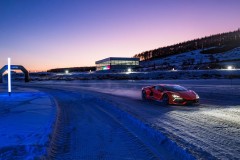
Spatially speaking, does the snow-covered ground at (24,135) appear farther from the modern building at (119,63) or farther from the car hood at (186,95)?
the modern building at (119,63)

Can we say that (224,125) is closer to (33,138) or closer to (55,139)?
(55,139)

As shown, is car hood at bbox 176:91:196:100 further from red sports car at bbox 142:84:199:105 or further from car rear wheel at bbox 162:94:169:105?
car rear wheel at bbox 162:94:169:105

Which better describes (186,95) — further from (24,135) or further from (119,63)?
(119,63)

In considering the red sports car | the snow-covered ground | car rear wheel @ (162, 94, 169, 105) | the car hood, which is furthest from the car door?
the snow-covered ground

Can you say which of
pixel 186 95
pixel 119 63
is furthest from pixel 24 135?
pixel 119 63

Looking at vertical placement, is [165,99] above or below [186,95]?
below

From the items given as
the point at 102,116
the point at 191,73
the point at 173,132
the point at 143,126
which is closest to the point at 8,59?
the point at 102,116

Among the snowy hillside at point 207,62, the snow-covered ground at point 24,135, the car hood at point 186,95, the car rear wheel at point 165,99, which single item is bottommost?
the snow-covered ground at point 24,135

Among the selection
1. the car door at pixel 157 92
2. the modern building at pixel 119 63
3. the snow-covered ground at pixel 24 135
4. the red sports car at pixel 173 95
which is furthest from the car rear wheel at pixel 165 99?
the modern building at pixel 119 63

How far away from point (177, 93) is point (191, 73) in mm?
33558

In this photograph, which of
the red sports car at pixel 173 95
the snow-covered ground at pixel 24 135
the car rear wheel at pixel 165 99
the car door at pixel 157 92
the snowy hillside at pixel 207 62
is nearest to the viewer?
the snow-covered ground at pixel 24 135

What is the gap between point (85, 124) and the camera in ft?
28.6

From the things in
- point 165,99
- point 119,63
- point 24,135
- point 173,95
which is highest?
point 119,63

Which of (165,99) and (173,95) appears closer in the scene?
(173,95)
